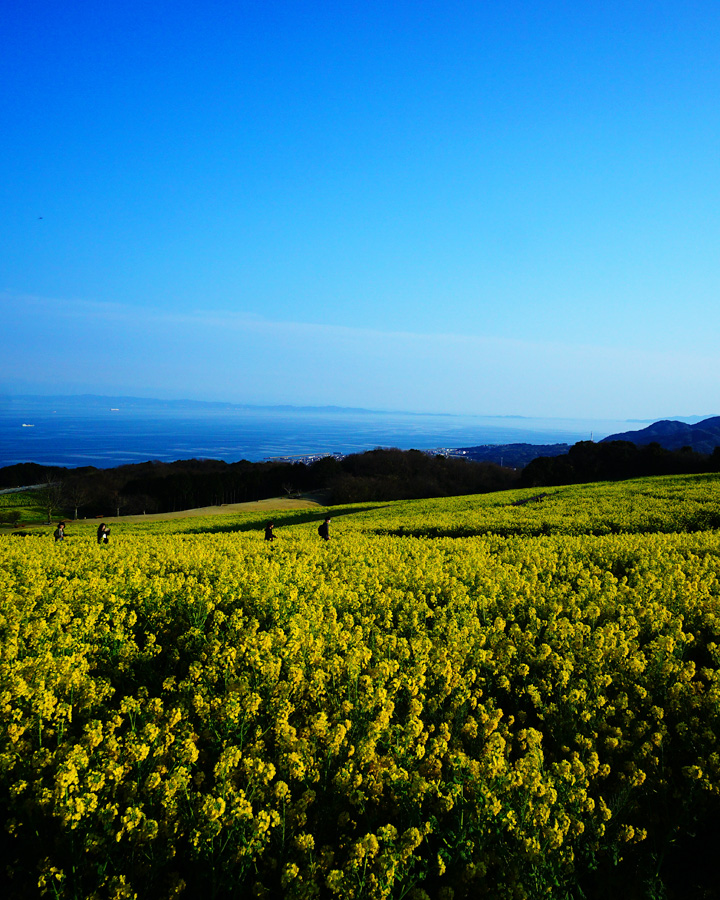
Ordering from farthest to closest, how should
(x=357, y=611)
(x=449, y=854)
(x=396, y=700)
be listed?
(x=357, y=611), (x=396, y=700), (x=449, y=854)

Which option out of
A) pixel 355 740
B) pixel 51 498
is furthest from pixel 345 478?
pixel 355 740

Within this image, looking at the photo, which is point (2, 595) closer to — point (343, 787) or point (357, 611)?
point (357, 611)

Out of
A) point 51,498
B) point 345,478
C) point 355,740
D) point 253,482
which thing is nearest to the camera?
point 355,740

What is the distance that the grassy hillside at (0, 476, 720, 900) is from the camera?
11.0 feet

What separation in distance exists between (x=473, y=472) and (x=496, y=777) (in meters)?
67.2

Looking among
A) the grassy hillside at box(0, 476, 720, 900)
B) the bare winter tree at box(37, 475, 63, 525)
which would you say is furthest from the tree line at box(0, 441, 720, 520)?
the grassy hillside at box(0, 476, 720, 900)

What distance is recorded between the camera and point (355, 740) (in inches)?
169

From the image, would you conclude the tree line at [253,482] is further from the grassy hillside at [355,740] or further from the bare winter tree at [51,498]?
the grassy hillside at [355,740]

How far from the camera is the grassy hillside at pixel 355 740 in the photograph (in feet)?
11.0

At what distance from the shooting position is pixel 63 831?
3545mm

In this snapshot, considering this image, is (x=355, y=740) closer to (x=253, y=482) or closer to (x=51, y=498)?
(x=51, y=498)

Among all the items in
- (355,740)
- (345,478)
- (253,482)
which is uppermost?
(253,482)

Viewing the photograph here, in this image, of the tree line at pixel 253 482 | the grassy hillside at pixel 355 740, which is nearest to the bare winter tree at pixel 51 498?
the tree line at pixel 253 482

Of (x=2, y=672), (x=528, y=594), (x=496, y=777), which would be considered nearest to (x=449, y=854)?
(x=496, y=777)
